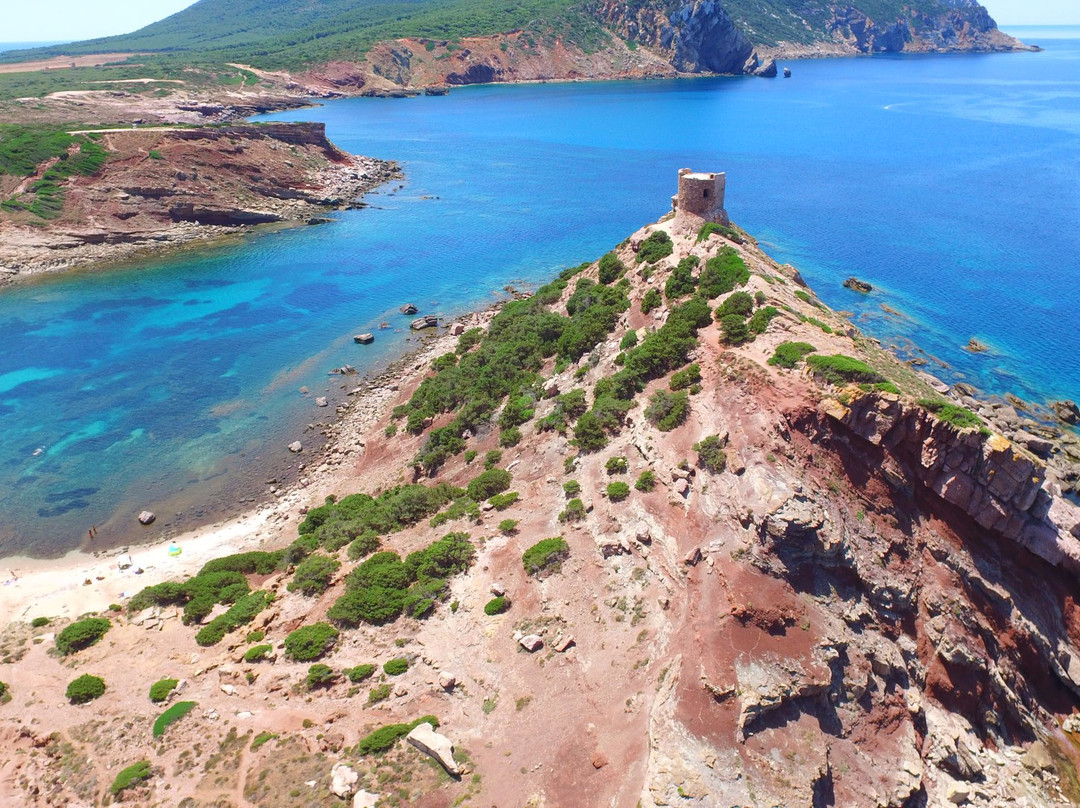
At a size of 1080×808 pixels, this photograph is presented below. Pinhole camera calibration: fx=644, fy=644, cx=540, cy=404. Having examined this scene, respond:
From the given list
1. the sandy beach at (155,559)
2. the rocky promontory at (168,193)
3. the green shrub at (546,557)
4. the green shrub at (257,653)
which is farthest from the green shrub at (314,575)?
the rocky promontory at (168,193)

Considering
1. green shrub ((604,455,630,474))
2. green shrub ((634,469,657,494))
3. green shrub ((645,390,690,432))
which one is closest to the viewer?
green shrub ((634,469,657,494))

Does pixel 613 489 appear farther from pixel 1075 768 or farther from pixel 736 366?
pixel 1075 768

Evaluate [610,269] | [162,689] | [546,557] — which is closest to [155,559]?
[162,689]

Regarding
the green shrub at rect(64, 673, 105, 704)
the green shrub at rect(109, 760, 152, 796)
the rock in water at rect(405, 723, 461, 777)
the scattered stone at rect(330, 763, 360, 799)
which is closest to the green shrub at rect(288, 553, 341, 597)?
the green shrub at rect(64, 673, 105, 704)

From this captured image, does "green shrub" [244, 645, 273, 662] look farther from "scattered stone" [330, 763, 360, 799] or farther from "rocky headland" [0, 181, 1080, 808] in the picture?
"scattered stone" [330, 763, 360, 799]

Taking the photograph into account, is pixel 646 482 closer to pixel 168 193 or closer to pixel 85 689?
pixel 85 689

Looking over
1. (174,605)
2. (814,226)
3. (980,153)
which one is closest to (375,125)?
(814,226)

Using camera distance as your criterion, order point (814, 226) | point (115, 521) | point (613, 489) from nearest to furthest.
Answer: point (613, 489) → point (115, 521) → point (814, 226)
